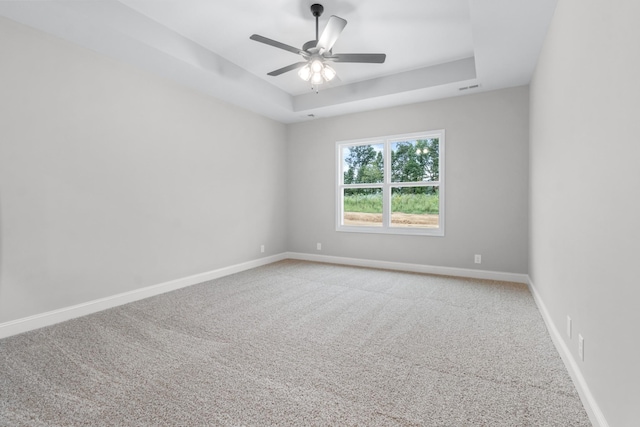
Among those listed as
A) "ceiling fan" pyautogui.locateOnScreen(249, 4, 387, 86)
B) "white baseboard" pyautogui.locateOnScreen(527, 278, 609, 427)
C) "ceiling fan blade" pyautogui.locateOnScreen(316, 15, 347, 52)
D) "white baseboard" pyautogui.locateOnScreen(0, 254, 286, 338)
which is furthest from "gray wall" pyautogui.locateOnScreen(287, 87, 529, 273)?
"ceiling fan blade" pyautogui.locateOnScreen(316, 15, 347, 52)

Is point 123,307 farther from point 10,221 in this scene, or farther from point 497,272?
point 497,272

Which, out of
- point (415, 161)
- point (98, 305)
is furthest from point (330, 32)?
point (98, 305)

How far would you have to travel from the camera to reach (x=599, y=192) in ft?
4.77

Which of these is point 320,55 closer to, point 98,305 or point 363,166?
point 363,166

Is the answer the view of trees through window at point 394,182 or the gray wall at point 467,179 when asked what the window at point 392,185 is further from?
the gray wall at point 467,179

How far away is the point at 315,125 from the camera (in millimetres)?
5508

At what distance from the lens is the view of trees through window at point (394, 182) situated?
466 cm

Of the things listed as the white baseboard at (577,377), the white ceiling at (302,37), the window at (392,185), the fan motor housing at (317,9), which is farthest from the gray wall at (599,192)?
the window at (392,185)

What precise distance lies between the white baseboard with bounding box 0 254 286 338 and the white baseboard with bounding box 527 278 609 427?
381cm

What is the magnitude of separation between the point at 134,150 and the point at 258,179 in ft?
6.70

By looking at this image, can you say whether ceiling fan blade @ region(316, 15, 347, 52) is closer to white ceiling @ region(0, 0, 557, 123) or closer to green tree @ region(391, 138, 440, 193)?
white ceiling @ region(0, 0, 557, 123)

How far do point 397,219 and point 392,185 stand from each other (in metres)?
0.55

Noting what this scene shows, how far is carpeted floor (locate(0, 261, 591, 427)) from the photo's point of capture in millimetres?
1555

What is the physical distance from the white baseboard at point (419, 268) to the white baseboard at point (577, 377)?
1.41 metres
